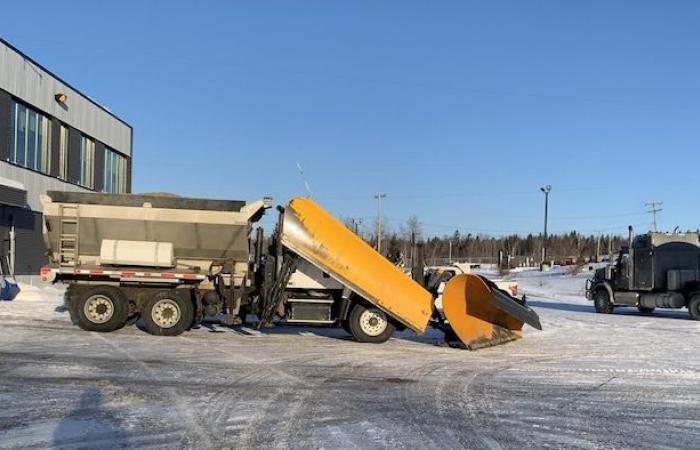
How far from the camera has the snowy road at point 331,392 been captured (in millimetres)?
6781

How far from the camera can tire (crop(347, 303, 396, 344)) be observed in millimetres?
14023

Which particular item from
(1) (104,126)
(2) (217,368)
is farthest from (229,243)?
(1) (104,126)

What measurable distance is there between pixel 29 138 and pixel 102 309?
1766 cm

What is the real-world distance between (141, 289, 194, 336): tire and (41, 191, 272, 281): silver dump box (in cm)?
61

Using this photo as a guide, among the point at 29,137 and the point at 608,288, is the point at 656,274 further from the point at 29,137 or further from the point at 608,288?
the point at 29,137

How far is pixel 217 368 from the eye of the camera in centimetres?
1055

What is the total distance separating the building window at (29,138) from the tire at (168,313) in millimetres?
16501

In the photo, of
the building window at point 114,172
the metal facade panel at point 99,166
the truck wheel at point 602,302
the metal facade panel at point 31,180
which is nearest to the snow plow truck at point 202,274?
the truck wheel at point 602,302

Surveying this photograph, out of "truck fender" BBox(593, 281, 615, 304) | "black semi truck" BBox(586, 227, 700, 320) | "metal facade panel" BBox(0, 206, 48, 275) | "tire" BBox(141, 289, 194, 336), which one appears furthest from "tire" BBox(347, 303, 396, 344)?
"metal facade panel" BBox(0, 206, 48, 275)

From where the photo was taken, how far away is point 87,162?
3666cm

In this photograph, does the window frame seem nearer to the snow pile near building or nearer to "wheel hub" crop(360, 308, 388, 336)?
the snow pile near building

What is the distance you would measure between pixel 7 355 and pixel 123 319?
343 centimetres

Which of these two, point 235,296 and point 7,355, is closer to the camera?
point 7,355

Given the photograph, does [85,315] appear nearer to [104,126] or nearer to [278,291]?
[278,291]
